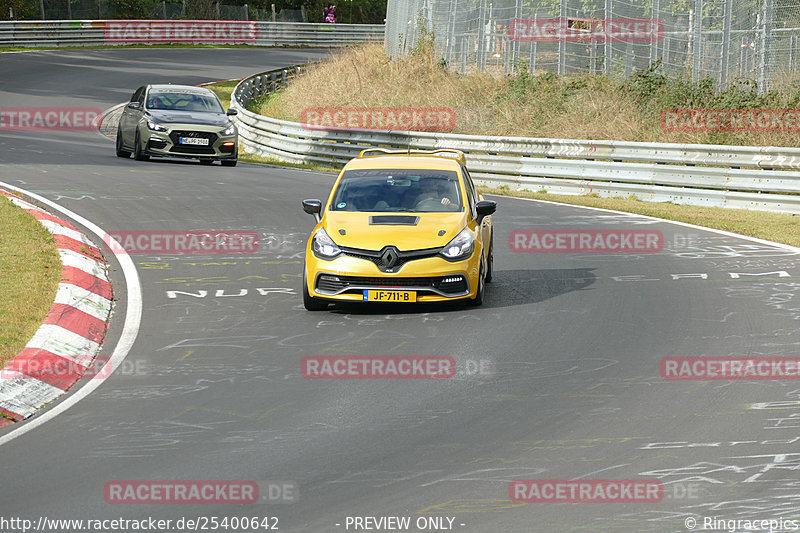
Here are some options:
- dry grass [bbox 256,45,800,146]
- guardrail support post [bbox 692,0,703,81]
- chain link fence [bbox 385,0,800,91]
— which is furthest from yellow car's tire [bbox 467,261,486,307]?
guardrail support post [bbox 692,0,703,81]

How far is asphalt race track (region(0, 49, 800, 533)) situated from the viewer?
6.37m

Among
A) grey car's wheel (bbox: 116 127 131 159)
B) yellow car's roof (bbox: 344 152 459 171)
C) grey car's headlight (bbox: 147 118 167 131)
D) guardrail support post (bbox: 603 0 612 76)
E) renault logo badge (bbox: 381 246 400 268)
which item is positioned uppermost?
guardrail support post (bbox: 603 0 612 76)

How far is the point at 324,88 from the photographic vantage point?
39719 mm

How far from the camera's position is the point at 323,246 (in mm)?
12062

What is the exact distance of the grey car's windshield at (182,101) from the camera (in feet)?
87.6

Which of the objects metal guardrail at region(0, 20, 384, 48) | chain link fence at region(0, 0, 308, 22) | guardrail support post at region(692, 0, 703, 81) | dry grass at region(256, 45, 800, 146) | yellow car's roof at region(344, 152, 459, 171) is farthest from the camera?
chain link fence at region(0, 0, 308, 22)

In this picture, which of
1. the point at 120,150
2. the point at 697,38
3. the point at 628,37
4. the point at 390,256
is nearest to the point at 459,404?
the point at 390,256

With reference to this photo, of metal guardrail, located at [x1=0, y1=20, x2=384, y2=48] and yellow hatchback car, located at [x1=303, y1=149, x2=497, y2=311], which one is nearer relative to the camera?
yellow hatchback car, located at [x1=303, y1=149, x2=497, y2=311]

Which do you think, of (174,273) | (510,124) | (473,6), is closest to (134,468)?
(174,273)

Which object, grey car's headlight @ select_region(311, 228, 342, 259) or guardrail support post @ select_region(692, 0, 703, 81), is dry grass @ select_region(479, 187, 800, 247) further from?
grey car's headlight @ select_region(311, 228, 342, 259)

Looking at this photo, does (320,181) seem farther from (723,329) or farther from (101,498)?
(101,498)

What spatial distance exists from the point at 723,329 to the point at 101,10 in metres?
59.9

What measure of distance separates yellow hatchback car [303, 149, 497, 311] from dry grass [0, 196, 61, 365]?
105 inches

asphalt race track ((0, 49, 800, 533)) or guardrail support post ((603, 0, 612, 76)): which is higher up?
guardrail support post ((603, 0, 612, 76))
